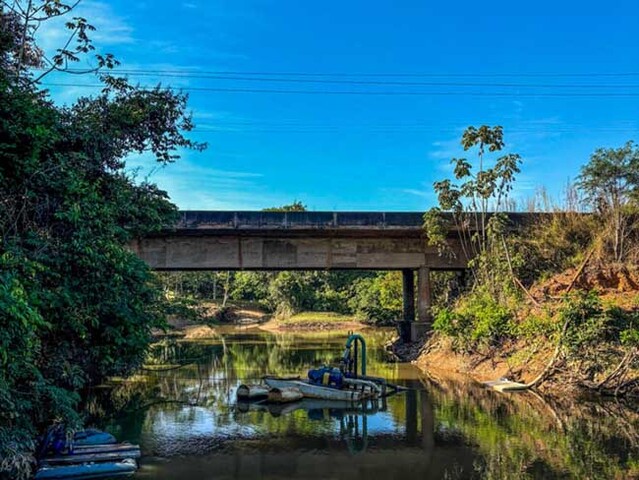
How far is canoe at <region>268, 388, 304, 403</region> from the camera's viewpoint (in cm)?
1427

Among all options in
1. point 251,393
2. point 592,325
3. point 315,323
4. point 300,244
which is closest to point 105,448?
point 251,393

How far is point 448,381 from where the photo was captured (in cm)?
1730

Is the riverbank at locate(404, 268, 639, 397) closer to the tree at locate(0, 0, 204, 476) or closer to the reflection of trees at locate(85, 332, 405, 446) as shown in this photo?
the reflection of trees at locate(85, 332, 405, 446)

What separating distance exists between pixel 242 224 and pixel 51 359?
13.0 metres

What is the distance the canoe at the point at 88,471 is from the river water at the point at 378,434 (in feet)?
0.86

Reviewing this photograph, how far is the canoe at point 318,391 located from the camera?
1443cm

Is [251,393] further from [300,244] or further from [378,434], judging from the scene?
[300,244]

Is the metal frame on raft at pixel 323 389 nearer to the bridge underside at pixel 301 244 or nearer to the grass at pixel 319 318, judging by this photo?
the bridge underside at pixel 301 244

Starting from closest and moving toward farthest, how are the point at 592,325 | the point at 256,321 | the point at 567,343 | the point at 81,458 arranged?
1. the point at 81,458
2. the point at 592,325
3. the point at 567,343
4. the point at 256,321

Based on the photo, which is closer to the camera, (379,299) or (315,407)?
Result: (315,407)

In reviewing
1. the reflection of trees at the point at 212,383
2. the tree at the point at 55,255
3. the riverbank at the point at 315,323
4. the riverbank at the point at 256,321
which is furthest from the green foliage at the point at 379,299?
the tree at the point at 55,255

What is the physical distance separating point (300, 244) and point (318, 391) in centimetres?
906

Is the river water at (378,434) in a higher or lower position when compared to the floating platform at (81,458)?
lower

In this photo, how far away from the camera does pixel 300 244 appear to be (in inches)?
902
